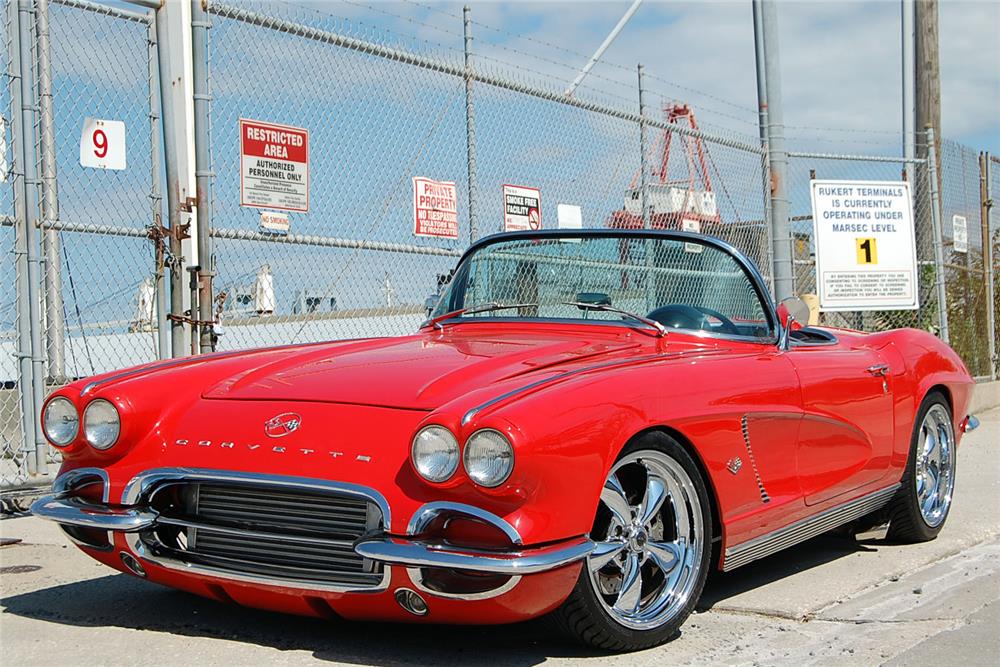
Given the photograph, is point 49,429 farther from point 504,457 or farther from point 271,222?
point 271,222

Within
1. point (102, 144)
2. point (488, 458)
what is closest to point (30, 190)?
point (102, 144)

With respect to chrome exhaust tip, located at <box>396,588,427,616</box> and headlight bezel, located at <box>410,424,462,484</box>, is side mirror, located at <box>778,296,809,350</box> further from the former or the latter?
chrome exhaust tip, located at <box>396,588,427,616</box>

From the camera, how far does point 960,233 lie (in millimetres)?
12695

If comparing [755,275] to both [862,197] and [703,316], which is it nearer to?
[703,316]

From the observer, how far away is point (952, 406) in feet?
18.8

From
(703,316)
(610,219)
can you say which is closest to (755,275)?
(703,316)

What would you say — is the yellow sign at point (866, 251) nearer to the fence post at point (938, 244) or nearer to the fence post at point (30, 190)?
the fence post at point (938, 244)

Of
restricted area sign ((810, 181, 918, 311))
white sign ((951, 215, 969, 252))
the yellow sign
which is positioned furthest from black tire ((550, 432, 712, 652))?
white sign ((951, 215, 969, 252))

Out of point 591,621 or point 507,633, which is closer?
point 591,621

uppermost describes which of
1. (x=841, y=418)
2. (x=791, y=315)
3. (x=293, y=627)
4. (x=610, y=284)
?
(x=610, y=284)

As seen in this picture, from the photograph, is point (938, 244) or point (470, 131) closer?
point (470, 131)

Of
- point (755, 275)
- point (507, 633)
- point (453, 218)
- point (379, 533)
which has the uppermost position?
point (453, 218)

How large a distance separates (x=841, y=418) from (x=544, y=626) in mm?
1768

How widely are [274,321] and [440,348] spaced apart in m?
2.28
